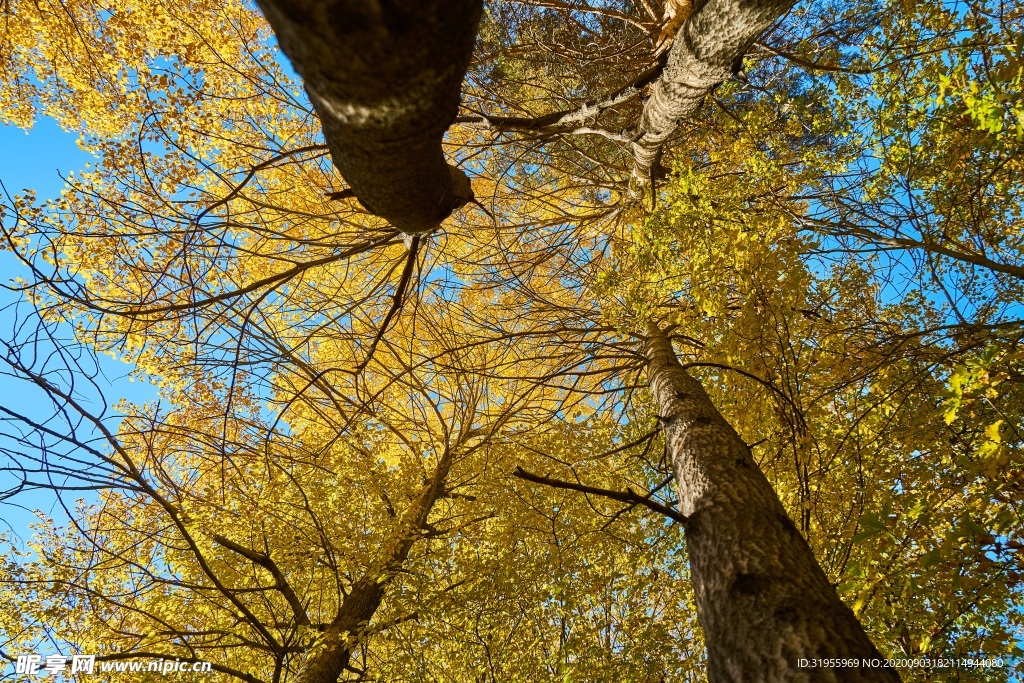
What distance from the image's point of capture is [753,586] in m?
1.84

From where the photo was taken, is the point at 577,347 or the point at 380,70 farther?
the point at 577,347

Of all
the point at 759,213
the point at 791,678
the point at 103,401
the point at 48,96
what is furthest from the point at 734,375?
the point at 48,96

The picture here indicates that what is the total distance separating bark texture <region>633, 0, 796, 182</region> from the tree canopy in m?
0.02

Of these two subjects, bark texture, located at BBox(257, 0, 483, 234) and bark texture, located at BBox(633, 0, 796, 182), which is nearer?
bark texture, located at BBox(257, 0, 483, 234)

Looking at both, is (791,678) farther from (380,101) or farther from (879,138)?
(879,138)

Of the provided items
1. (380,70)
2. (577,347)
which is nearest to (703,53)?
(380,70)

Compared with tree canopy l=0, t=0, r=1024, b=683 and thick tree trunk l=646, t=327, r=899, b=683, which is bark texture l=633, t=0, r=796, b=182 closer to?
tree canopy l=0, t=0, r=1024, b=683

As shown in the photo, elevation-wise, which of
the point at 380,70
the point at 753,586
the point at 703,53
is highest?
the point at 703,53

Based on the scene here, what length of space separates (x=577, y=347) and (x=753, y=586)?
4.78 m

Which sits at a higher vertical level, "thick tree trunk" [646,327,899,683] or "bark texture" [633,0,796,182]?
"bark texture" [633,0,796,182]

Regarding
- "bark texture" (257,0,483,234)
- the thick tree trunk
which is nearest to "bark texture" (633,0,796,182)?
"bark texture" (257,0,483,234)

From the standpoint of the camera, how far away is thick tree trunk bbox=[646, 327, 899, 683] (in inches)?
61.1

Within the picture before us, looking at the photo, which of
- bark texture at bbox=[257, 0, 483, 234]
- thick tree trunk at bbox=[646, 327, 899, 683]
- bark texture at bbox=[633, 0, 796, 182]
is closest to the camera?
bark texture at bbox=[257, 0, 483, 234]

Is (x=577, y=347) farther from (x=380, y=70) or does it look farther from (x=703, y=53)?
(x=380, y=70)
